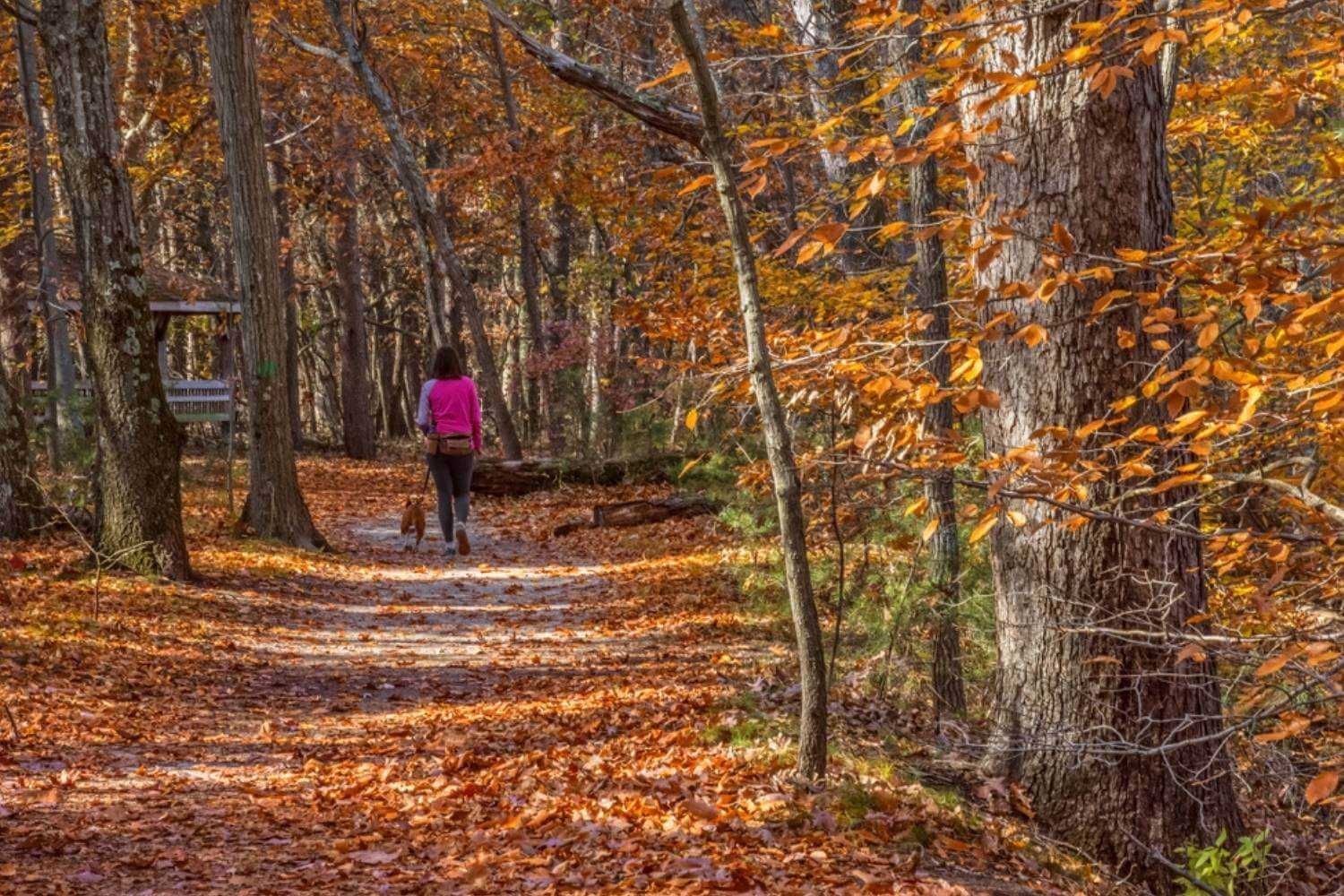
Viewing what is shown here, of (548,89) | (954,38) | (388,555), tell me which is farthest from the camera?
(548,89)

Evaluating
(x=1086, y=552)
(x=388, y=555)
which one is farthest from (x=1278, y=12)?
(x=388, y=555)

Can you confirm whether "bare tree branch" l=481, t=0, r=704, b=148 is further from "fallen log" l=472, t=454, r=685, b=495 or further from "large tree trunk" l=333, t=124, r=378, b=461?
"large tree trunk" l=333, t=124, r=378, b=461

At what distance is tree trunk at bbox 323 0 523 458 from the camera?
1870 centimetres

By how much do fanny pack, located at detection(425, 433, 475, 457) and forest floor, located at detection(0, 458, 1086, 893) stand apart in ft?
4.66

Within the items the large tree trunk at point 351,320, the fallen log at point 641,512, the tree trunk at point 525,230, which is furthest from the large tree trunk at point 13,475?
the large tree trunk at point 351,320

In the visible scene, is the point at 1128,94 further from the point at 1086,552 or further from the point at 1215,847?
the point at 1215,847

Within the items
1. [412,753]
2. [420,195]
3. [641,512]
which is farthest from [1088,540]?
[420,195]

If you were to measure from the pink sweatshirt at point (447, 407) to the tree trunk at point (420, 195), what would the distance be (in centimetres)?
793

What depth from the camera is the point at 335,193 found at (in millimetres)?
27406

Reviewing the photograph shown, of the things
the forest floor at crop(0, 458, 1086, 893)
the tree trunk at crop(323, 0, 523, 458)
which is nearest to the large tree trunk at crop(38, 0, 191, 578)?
the forest floor at crop(0, 458, 1086, 893)

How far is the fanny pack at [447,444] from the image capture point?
12805 mm

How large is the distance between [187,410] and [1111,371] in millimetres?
22681

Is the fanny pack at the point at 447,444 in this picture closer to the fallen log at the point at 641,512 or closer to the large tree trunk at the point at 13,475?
the fallen log at the point at 641,512

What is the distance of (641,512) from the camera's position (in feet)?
54.1
